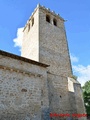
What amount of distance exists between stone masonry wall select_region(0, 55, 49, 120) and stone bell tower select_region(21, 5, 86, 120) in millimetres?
1404

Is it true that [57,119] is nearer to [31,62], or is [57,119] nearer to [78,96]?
[78,96]

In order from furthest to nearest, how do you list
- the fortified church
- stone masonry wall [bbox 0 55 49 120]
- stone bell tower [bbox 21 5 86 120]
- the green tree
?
the green tree
stone bell tower [bbox 21 5 86 120]
the fortified church
stone masonry wall [bbox 0 55 49 120]

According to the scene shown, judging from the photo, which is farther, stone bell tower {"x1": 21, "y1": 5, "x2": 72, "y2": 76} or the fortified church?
stone bell tower {"x1": 21, "y1": 5, "x2": 72, "y2": 76}

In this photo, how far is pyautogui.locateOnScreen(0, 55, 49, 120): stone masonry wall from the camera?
8.30m

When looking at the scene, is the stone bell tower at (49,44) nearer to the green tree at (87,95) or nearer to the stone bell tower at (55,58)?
the stone bell tower at (55,58)

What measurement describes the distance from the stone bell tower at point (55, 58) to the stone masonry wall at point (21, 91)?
55.3 inches

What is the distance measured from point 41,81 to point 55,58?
4.01m

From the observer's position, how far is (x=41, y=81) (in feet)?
34.0

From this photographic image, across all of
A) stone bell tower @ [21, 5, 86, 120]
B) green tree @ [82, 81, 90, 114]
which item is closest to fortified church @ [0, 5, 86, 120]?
stone bell tower @ [21, 5, 86, 120]

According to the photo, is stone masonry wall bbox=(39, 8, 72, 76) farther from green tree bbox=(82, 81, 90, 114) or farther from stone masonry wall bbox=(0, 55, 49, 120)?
green tree bbox=(82, 81, 90, 114)

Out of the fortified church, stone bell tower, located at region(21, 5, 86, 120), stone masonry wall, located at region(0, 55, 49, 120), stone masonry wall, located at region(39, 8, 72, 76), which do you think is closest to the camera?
stone masonry wall, located at region(0, 55, 49, 120)

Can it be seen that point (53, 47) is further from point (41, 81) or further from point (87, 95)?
point (87, 95)

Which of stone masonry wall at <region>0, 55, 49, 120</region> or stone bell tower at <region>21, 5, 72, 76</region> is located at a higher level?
stone bell tower at <region>21, 5, 72, 76</region>

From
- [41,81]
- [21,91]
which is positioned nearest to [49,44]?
[41,81]
